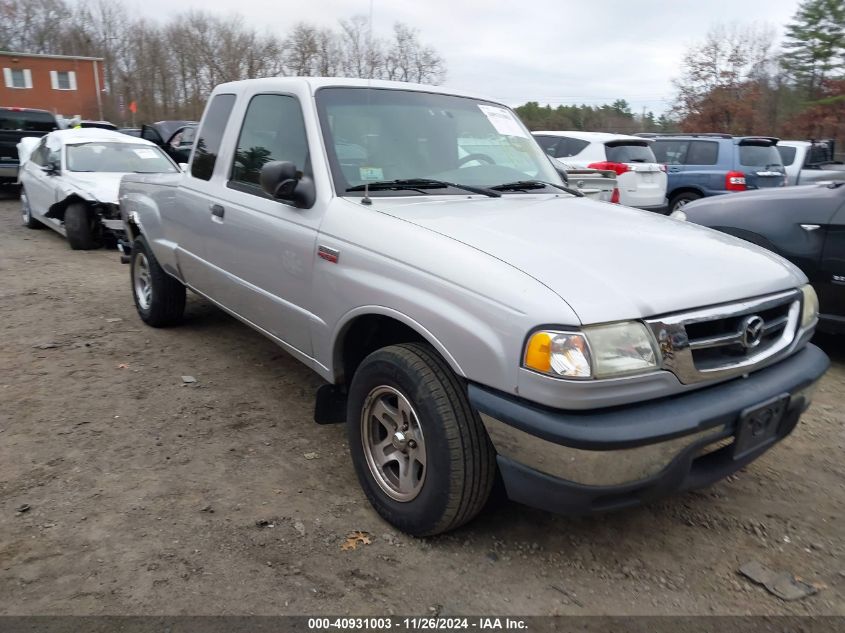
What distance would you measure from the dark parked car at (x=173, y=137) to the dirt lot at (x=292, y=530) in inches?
452

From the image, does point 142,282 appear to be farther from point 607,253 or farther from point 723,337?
point 723,337

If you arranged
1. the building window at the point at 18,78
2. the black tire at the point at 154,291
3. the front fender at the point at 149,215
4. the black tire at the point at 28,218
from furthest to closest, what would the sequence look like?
the building window at the point at 18,78 → the black tire at the point at 28,218 → the black tire at the point at 154,291 → the front fender at the point at 149,215

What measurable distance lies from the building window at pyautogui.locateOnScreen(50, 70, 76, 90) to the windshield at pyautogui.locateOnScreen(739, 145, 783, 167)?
57.1 metres

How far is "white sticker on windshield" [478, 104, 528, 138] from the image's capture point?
3977mm

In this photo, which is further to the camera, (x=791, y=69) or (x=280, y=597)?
(x=791, y=69)

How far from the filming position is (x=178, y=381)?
4.52 metres

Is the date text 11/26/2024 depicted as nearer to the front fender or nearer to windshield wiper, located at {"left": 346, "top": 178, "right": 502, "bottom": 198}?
windshield wiper, located at {"left": 346, "top": 178, "right": 502, "bottom": 198}

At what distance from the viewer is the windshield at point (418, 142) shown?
3.30 metres

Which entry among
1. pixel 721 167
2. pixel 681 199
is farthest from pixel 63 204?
pixel 721 167

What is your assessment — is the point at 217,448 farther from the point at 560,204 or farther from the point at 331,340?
the point at 560,204

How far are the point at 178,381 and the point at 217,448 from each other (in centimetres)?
113

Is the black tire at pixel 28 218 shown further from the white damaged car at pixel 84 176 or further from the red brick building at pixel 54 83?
the red brick building at pixel 54 83

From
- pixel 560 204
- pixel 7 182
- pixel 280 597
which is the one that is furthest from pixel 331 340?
pixel 7 182

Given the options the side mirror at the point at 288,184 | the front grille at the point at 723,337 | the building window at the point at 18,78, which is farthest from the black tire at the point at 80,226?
the building window at the point at 18,78
